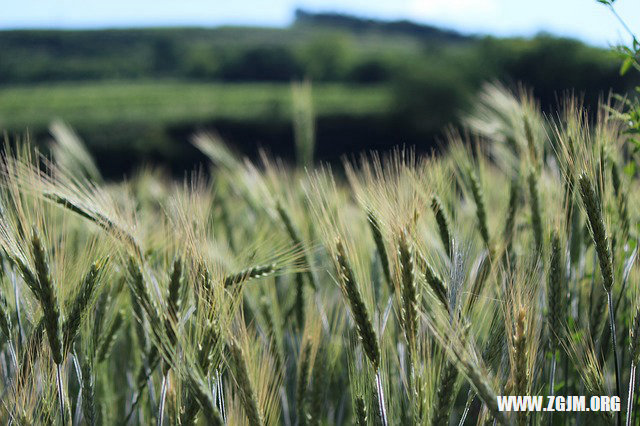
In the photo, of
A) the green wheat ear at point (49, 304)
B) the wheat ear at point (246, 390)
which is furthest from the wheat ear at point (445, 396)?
the green wheat ear at point (49, 304)

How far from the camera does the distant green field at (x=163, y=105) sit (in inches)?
965

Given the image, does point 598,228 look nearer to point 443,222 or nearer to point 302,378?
point 443,222

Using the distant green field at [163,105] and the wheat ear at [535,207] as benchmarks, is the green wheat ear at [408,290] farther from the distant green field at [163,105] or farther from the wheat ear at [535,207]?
the distant green field at [163,105]

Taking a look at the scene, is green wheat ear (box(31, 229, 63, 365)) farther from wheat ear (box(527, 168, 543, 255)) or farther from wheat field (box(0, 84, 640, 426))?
wheat ear (box(527, 168, 543, 255))

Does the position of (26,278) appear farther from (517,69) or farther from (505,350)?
(517,69)

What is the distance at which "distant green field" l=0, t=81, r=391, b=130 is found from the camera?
24.5 m

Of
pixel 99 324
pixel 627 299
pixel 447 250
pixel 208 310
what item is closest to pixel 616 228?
pixel 627 299

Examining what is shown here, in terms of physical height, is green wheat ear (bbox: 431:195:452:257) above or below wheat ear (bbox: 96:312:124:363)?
above

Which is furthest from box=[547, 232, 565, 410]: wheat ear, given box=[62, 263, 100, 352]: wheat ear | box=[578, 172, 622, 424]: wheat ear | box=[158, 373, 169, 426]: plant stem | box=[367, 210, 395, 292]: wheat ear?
box=[62, 263, 100, 352]: wheat ear

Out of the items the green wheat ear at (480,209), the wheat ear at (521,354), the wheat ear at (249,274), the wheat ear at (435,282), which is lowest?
the wheat ear at (521,354)

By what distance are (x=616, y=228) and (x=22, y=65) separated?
1806 inches

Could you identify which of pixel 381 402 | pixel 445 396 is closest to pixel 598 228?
pixel 445 396

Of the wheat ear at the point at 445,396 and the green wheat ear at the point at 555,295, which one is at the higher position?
the green wheat ear at the point at 555,295

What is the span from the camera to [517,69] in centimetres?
2152
